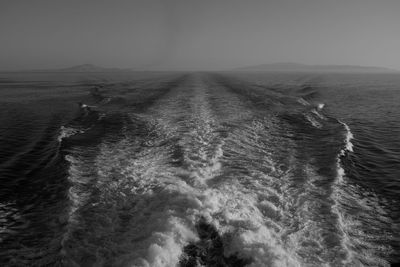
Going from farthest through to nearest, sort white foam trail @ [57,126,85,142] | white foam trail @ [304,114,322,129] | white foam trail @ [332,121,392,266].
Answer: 1. white foam trail @ [304,114,322,129]
2. white foam trail @ [57,126,85,142]
3. white foam trail @ [332,121,392,266]

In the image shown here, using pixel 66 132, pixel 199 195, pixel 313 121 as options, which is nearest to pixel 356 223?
pixel 199 195

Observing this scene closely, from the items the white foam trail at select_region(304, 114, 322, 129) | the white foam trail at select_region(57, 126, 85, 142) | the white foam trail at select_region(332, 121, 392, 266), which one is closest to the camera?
the white foam trail at select_region(332, 121, 392, 266)

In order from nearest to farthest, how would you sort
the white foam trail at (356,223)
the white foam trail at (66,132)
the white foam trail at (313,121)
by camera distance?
1. the white foam trail at (356,223)
2. the white foam trail at (66,132)
3. the white foam trail at (313,121)

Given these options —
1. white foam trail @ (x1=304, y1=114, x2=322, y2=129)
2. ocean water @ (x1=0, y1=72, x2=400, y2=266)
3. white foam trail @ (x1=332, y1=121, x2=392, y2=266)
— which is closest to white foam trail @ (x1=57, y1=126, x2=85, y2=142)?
ocean water @ (x1=0, y1=72, x2=400, y2=266)

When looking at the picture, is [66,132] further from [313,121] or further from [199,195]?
[313,121]

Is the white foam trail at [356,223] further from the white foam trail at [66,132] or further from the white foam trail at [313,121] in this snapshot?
the white foam trail at [66,132]

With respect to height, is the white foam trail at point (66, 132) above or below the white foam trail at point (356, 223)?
above

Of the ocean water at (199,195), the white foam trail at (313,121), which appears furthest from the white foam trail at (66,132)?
the white foam trail at (313,121)

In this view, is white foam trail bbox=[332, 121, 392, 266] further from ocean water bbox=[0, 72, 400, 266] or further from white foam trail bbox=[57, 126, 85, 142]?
white foam trail bbox=[57, 126, 85, 142]
